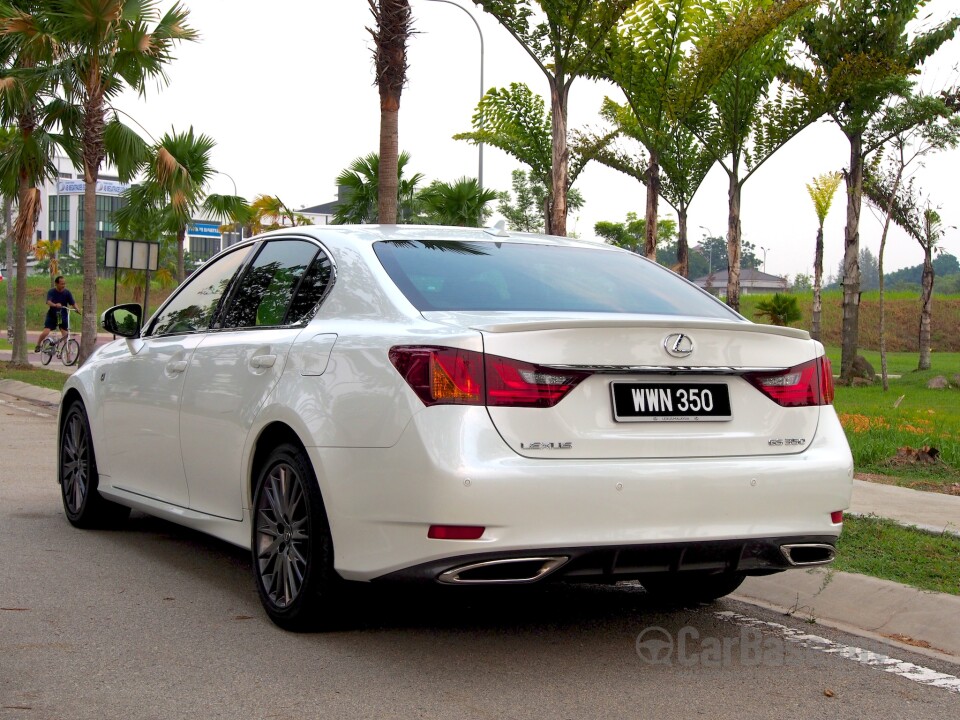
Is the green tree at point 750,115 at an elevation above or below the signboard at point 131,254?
above

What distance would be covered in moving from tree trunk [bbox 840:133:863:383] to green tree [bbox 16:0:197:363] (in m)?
14.1

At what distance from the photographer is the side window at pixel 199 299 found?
20.5ft

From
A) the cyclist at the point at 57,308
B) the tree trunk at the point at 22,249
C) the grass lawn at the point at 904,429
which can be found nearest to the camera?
the grass lawn at the point at 904,429

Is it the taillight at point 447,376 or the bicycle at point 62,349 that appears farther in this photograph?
the bicycle at point 62,349

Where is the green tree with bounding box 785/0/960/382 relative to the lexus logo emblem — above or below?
above

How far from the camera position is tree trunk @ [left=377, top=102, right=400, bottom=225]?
14.4 metres

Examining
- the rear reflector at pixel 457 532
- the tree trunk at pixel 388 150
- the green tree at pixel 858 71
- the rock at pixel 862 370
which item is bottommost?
the rear reflector at pixel 457 532

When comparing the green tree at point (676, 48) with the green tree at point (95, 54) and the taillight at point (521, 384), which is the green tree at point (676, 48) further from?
the taillight at point (521, 384)

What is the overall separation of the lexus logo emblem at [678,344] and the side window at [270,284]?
5.76ft

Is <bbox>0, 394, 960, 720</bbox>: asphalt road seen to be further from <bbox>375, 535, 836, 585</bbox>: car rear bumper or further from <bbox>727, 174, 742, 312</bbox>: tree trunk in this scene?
<bbox>727, 174, 742, 312</bbox>: tree trunk

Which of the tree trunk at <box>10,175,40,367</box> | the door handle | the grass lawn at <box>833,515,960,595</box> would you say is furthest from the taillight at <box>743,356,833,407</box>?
the tree trunk at <box>10,175,40,367</box>

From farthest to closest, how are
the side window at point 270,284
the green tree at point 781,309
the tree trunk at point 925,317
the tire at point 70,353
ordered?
the green tree at point 781,309, the tree trunk at point 925,317, the tire at point 70,353, the side window at point 270,284

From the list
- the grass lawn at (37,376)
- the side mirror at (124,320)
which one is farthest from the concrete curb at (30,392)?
the side mirror at (124,320)

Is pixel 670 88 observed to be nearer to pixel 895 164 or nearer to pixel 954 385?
pixel 895 164
